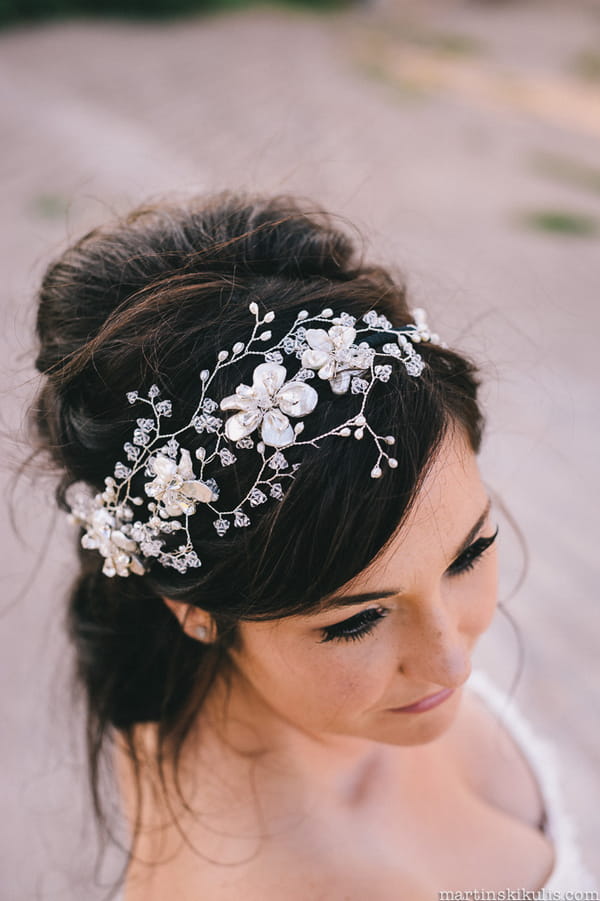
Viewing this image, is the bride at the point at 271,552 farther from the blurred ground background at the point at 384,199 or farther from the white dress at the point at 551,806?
the blurred ground background at the point at 384,199

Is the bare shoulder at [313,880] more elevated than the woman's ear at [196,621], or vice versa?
the woman's ear at [196,621]

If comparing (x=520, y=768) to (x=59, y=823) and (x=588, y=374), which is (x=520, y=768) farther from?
(x=588, y=374)

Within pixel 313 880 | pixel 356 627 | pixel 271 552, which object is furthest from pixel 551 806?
pixel 271 552

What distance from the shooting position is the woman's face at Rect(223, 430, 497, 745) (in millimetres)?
1326

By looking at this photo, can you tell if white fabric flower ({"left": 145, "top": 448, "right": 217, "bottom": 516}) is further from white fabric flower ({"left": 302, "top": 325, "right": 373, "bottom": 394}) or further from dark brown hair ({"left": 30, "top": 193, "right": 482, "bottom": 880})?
white fabric flower ({"left": 302, "top": 325, "right": 373, "bottom": 394})

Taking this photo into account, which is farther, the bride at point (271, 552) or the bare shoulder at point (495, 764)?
the bare shoulder at point (495, 764)

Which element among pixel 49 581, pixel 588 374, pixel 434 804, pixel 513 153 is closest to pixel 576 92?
pixel 513 153

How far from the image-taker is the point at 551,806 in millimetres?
2074

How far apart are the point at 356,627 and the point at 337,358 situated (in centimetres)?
46

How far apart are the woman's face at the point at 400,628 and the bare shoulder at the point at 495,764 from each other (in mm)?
664

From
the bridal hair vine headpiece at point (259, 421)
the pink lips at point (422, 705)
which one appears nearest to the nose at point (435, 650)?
the pink lips at point (422, 705)

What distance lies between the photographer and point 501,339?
4.21m

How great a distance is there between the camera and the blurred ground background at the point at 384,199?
2.78 m

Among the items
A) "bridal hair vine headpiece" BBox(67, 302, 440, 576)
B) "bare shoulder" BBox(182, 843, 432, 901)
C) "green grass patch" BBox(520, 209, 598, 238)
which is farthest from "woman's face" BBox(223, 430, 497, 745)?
"green grass patch" BBox(520, 209, 598, 238)
